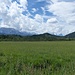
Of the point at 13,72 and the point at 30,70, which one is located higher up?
the point at 30,70

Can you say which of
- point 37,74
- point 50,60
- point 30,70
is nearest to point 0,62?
point 50,60

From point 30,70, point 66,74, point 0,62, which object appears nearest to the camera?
point 30,70

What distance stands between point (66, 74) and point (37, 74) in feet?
2.95

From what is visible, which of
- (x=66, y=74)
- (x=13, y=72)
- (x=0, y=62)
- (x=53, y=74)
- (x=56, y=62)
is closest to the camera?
(x=66, y=74)

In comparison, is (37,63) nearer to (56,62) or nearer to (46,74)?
(56,62)

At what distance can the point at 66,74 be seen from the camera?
6703mm

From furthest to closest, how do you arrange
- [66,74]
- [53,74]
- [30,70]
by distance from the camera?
[53,74] → [66,74] → [30,70]

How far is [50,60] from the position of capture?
1856 centimetres

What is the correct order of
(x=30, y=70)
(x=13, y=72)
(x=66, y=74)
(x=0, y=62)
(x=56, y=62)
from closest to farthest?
1. (x=30, y=70)
2. (x=66, y=74)
3. (x=13, y=72)
4. (x=0, y=62)
5. (x=56, y=62)

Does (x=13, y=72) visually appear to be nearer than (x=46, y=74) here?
No

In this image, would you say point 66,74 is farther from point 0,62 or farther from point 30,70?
point 0,62

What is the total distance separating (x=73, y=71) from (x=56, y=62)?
11049 mm

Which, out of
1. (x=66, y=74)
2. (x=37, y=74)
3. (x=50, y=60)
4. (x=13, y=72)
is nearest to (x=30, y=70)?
(x=37, y=74)

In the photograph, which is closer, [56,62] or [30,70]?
[30,70]
